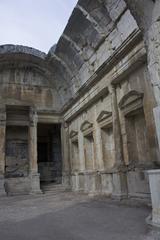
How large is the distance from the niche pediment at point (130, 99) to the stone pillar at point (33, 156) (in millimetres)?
6252

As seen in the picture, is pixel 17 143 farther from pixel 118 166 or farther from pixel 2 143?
pixel 118 166

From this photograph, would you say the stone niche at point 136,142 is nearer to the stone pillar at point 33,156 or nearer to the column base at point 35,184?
the column base at point 35,184

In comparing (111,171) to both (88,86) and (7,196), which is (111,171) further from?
(7,196)

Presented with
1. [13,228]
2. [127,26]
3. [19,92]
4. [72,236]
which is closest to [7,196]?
[19,92]

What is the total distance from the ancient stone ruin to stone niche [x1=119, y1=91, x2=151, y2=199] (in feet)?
0.11

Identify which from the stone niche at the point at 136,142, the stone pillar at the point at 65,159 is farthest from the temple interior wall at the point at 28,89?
the stone niche at the point at 136,142

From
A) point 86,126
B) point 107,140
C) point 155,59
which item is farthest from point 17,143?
point 155,59

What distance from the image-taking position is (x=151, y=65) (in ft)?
13.8

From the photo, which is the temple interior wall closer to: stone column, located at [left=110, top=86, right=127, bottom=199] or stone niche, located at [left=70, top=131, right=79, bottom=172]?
stone niche, located at [left=70, top=131, right=79, bottom=172]

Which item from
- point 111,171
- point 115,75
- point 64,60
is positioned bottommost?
point 111,171

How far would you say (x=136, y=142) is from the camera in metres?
8.04

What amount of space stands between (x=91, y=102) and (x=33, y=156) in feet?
15.1

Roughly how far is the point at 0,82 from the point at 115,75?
772cm

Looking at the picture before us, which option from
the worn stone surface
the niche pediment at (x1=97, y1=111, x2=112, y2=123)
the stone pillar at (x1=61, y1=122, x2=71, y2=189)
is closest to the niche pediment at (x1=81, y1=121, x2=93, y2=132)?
the niche pediment at (x1=97, y1=111, x2=112, y2=123)
